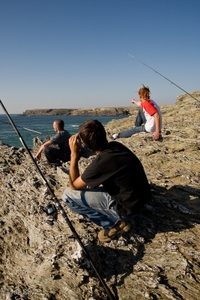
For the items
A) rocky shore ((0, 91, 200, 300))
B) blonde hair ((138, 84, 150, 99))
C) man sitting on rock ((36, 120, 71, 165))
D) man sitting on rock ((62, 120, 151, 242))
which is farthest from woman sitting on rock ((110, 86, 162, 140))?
man sitting on rock ((62, 120, 151, 242))

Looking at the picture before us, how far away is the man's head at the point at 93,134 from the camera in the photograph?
3.86 m

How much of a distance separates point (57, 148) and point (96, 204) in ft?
15.2

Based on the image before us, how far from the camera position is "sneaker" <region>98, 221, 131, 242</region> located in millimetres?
4309

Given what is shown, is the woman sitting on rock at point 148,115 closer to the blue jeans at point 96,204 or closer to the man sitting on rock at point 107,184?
the man sitting on rock at point 107,184

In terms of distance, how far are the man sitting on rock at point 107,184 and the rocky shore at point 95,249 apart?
1.46ft

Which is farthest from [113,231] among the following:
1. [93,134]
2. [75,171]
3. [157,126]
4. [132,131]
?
[132,131]

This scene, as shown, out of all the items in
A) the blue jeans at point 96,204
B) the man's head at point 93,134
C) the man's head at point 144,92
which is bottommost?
the blue jeans at point 96,204

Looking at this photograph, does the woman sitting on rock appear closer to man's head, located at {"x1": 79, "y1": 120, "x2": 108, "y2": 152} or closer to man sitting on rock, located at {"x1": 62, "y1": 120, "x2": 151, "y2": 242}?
man sitting on rock, located at {"x1": 62, "y1": 120, "x2": 151, "y2": 242}

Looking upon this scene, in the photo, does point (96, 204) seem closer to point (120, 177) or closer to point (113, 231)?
point (113, 231)

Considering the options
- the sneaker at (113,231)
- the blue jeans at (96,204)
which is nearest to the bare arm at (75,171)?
the blue jeans at (96,204)

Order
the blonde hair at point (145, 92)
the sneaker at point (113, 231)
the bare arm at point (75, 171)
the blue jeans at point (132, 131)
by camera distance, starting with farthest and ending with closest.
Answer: the blue jeans at point (132, 131), the blonde hair at point (145, 92), the sneaker at point (113, 231), the bare arm at point (75, 171)

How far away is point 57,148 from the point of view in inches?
333

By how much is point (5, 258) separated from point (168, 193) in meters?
4.05

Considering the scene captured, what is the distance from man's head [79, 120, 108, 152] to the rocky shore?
1.79m
